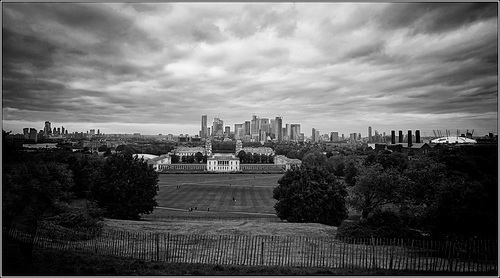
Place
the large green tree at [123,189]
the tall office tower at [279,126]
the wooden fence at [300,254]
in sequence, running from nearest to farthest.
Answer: the wooden fence at [300,254]
the large green tree at [123,189]
the tall office tower at [279,126]

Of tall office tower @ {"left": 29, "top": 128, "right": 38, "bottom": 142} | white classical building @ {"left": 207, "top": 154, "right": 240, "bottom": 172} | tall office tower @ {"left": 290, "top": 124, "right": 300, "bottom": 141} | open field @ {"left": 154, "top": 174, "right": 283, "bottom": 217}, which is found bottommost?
open field @ {"left": 154, "top": 174, "right": 283, "bottom": 217}

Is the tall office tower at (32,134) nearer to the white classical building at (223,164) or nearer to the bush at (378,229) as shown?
the bush at (378,229)

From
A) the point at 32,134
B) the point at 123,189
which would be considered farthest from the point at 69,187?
the point at 32,134

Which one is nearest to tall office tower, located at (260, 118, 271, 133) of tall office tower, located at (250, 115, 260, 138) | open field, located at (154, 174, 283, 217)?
tall office tower, located at (250, 115, 260, 138)

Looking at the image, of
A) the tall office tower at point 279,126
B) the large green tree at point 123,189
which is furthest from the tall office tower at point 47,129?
the tall office tower at point 279,126

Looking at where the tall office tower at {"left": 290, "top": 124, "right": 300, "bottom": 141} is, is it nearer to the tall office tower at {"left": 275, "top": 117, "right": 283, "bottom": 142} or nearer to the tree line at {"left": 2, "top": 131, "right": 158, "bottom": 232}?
the tall office tower at {"left": 275, "top": 117, "right": 283, "bottom": 142}

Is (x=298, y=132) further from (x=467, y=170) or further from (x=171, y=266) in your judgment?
(x=171, y=266)

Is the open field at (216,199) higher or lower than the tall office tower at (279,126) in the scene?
lower
